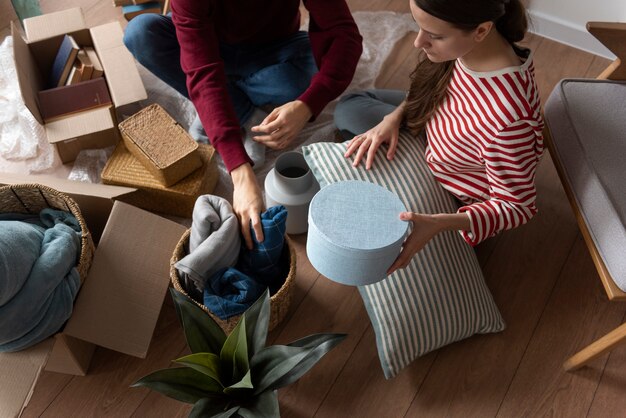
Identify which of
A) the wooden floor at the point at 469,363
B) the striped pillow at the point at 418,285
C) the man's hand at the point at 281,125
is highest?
the man's hand at the point at 281,125

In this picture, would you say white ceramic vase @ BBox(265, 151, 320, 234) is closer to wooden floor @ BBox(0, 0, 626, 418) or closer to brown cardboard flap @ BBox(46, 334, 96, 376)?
wooden floor @ BBox(0, 0, 626, 418)

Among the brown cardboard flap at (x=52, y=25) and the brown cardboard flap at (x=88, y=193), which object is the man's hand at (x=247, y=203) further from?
the brown cardboard flap at (x=52, y=25)

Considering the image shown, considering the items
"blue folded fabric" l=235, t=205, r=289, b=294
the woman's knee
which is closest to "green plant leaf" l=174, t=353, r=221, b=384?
"blue folded fabric" l=235, t=205, r=289, b=294

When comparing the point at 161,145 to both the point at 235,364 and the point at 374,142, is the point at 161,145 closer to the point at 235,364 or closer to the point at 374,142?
the point at 374,142

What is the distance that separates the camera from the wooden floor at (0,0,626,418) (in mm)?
1304

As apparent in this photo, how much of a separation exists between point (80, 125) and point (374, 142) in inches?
31.1

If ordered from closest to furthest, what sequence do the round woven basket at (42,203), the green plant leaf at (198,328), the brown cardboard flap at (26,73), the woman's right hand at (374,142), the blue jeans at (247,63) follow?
the green plant leaf at (198,328), the round woven basket at (42,203), the woman's right hand at (374,142), the brown cardboard flap at (26,73), the blue jeans at (247,63)

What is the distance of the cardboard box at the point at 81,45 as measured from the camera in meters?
1.57

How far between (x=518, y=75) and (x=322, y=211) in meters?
0.46

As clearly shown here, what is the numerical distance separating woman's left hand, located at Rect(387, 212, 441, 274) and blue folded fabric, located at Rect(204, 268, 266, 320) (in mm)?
314

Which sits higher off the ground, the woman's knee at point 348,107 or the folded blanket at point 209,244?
the folded blanket at point 209,244

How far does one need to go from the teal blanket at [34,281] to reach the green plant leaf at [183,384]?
272 mm

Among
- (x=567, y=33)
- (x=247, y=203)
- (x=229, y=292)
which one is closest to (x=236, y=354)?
(x=229, y=292)

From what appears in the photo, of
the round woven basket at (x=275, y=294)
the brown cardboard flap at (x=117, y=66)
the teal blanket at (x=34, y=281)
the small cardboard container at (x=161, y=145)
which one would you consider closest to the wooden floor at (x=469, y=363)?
the round woven basket at (x=275, y=294)
